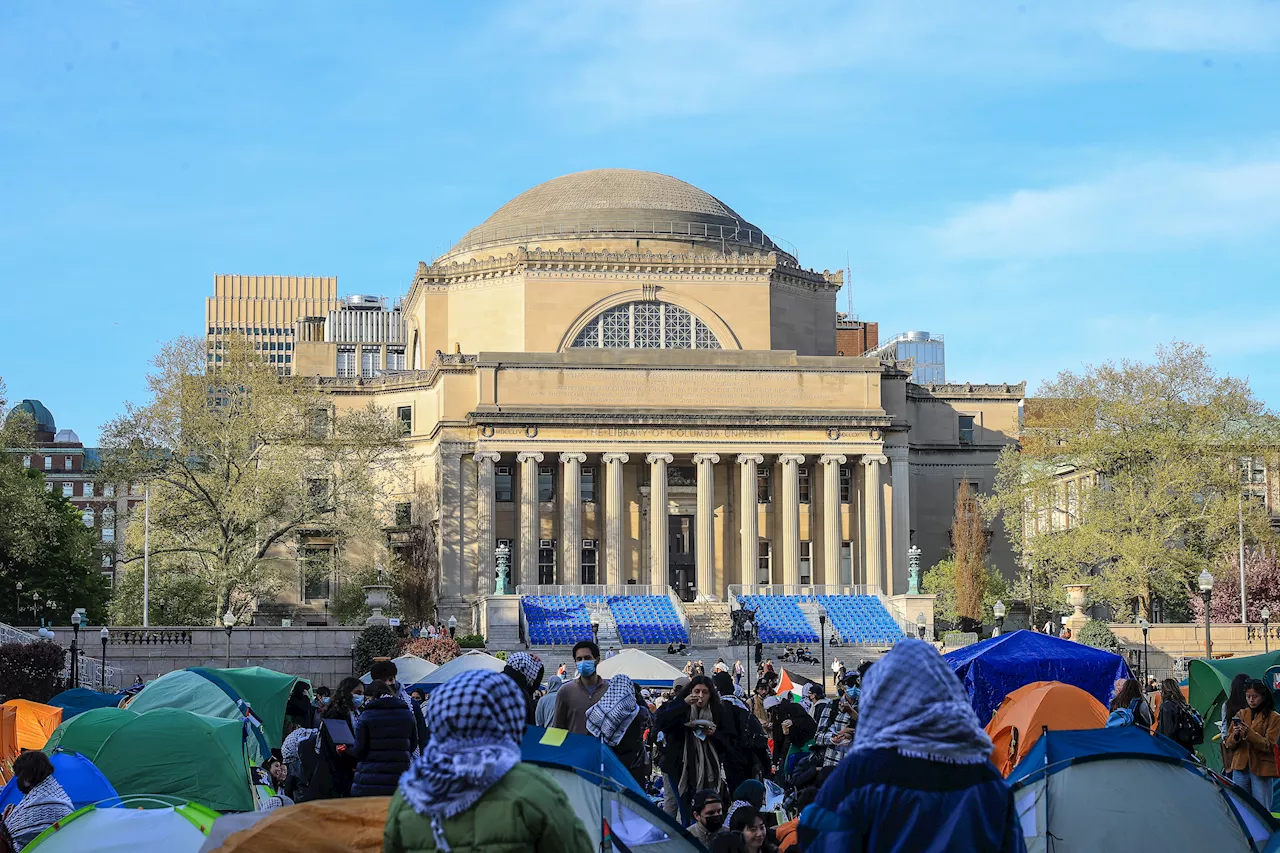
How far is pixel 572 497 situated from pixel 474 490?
4.15m

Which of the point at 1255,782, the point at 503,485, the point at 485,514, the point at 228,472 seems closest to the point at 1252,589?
the point at 485,514

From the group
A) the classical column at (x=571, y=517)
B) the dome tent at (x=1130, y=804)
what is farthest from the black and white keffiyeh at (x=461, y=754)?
the classical column at (x=571, y=517)

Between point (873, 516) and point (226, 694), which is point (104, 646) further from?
point (873, 516)

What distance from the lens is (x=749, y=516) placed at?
2753 inches

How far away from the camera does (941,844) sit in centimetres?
711

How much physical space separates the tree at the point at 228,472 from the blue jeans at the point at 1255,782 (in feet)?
145

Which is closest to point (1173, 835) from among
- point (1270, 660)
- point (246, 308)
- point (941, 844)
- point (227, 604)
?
point (941, 844)

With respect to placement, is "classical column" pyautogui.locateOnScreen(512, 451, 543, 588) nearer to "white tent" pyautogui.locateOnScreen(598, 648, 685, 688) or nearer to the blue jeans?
"white tent" pyautogui.locateOnScreen(598, 648, 685, 688)

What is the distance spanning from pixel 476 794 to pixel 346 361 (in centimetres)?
9426

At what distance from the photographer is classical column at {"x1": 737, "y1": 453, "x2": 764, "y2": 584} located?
2753 inches

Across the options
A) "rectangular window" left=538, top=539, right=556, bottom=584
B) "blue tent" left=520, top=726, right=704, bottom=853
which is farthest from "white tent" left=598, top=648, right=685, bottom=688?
"rectangular window" left=538, top=539, right=556, bottom=584

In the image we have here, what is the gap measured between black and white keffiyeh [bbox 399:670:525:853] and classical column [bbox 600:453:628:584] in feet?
203

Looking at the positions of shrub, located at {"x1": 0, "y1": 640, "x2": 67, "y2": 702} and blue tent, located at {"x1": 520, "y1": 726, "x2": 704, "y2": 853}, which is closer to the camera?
blue tent, located at {"x1": 520, "y1": 726, "x2": 704, "y2": 853}

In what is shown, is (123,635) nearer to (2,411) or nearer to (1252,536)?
(2,411)
